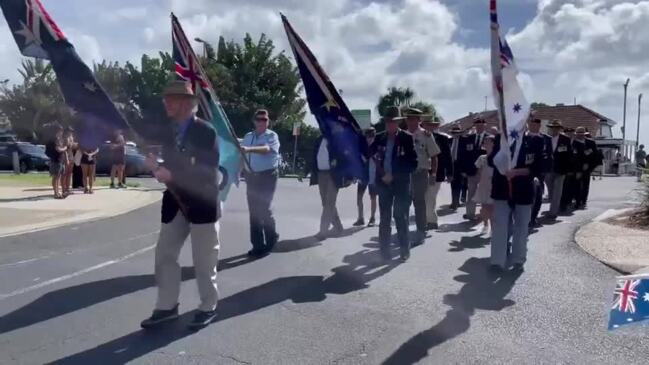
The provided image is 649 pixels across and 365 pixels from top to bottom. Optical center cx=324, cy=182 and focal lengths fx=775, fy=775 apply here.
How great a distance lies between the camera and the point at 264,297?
732 centimetres

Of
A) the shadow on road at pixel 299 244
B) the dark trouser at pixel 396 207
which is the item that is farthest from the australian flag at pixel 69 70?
the shadow on road at pixel 299 244

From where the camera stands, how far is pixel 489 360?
17.9 feet

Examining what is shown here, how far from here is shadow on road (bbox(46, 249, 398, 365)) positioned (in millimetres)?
5540

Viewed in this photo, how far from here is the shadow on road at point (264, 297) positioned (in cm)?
554

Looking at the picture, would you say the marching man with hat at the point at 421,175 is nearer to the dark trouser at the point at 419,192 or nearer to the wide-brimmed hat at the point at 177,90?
the dark trouser at the point at 419,192

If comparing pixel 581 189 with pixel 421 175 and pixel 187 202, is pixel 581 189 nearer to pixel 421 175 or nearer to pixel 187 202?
pixel 421 175

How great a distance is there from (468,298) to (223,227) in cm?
641

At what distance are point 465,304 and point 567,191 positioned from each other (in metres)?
9.63

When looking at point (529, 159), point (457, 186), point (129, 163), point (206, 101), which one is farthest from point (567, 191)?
point (129, 163)

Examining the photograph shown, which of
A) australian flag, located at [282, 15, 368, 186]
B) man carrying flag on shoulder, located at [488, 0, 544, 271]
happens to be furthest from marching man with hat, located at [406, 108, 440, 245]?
man carrying flag on shoulder, located at [488, 0, 544, 271]

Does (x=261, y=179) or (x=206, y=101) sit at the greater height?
(x=206, y=101)

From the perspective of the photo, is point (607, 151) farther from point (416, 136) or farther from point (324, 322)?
point (324, 322)

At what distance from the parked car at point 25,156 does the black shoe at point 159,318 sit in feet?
96.3

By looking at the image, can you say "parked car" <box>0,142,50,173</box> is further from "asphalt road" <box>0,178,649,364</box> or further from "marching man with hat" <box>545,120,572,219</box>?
"marching man with hat" <box>545,120,572,219</box>
